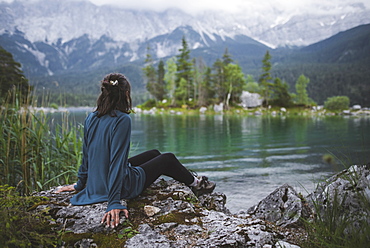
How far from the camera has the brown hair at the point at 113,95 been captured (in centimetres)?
313

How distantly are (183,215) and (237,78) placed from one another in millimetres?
59723

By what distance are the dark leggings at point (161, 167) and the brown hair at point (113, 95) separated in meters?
0.89

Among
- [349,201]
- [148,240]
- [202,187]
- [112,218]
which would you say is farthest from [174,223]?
[349,201]

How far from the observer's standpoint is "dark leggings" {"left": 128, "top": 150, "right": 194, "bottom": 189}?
11.9 ft

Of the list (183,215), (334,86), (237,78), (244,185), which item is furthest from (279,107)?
(334,86)

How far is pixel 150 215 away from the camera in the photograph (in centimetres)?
309

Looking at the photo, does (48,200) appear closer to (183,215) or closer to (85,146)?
(85,146)

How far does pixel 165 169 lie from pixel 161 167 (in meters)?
0.10

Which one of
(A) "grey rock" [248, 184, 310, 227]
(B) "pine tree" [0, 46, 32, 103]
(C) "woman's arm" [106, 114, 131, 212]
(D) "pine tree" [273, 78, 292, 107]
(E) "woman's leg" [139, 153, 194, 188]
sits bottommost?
(A) "grey rock" [248, 184, 310, 227]

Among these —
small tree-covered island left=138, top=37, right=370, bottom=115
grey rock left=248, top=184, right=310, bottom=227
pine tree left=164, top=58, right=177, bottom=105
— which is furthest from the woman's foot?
pine tree left=164, top=58, right=177, bottom=105

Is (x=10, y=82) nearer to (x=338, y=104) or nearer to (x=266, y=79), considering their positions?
(x=266, y=79)

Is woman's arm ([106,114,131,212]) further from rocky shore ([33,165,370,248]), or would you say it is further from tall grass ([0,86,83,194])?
tall grass ([0,86,83,194])

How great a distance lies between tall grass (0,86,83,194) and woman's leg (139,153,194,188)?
84.5 inches

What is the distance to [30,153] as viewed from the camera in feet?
17.6
